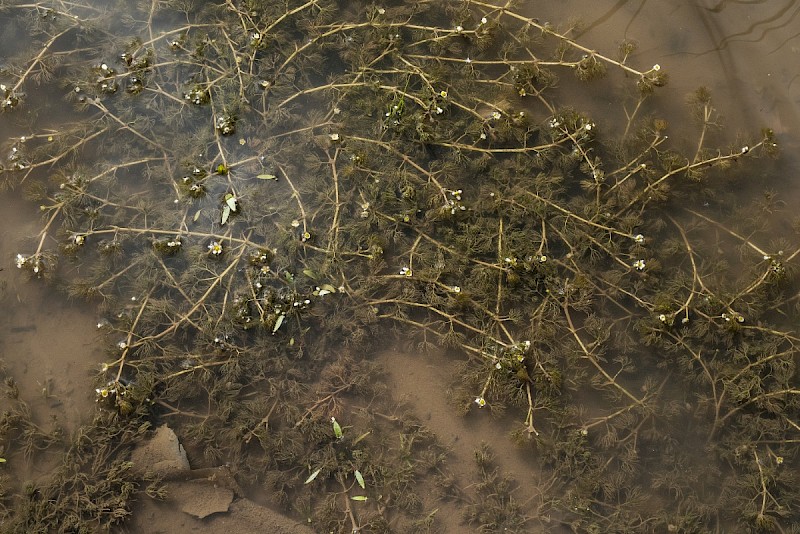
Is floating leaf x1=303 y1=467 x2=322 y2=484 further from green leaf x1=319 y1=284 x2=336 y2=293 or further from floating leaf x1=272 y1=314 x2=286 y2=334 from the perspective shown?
green leaf x1=319 y1=284 x2=336 y2=293

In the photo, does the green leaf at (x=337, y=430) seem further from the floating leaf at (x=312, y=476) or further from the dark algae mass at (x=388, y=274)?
the floating leaf at (x=312, y=476)

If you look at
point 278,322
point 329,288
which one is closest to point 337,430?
point 278,322

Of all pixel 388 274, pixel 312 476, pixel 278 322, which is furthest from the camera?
pixel 388 274

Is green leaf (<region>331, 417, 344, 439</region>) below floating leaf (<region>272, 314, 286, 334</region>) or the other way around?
below

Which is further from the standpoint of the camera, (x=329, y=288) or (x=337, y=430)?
(x=329, y=288)

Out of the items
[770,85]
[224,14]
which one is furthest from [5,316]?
[770,85]

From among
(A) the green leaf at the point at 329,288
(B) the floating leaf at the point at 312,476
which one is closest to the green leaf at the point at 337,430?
(B) the floating leaf at the point at 312,476

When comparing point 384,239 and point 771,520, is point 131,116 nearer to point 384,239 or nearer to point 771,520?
point 384,239

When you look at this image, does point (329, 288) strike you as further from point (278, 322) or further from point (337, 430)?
point (337, 430)

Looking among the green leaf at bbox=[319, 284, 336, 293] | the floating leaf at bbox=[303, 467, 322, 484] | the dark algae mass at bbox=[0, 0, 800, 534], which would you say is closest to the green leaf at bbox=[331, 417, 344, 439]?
the dark algae mass at bbox=[0, 0, 800, 534]
